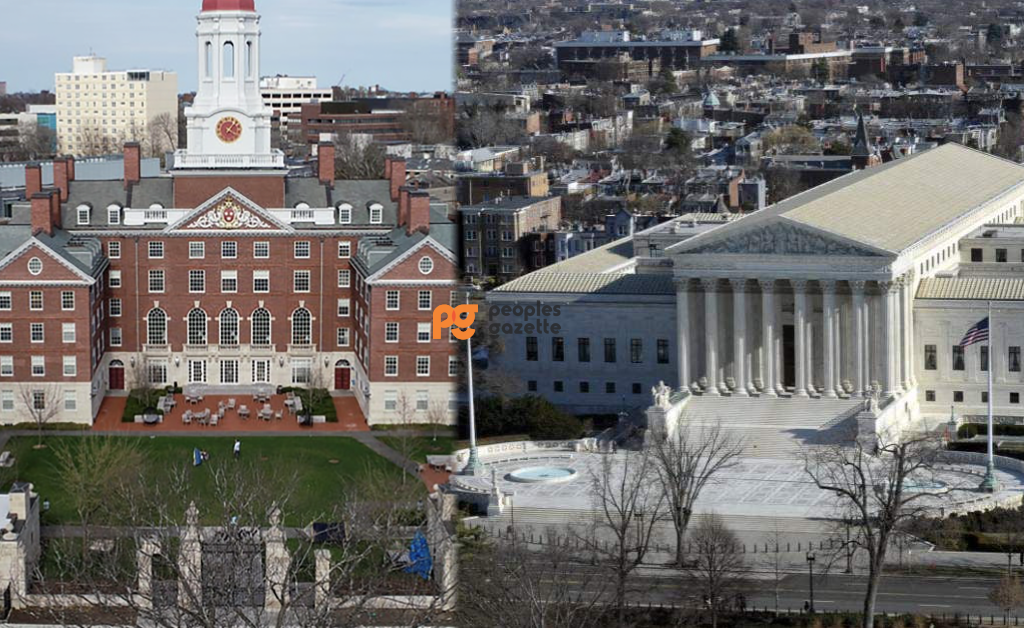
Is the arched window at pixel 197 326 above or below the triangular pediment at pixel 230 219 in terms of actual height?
below

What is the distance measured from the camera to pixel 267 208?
184 feet

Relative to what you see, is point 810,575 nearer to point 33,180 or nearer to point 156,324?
point 156,324

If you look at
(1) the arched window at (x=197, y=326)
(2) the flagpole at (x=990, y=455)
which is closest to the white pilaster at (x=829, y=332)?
(2) the flagpole at (x=990, y=455)

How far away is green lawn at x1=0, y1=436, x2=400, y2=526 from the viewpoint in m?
39.6

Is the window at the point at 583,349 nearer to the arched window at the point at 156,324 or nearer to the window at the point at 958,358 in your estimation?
the window at the point at 958,358

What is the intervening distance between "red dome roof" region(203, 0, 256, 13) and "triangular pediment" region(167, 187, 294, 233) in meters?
3.83

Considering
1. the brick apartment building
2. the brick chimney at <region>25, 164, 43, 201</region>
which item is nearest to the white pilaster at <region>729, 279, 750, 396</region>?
the brick apartment building

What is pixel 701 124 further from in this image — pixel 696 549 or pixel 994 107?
pixel 696 549

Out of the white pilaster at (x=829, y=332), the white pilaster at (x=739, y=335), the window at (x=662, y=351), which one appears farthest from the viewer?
the window at (x=662, y=351)

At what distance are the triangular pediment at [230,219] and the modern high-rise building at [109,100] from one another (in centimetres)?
8792

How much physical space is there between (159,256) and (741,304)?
1389 cm

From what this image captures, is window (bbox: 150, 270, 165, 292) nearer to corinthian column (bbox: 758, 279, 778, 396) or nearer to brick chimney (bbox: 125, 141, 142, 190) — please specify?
Answer: brick chimney (bbox: 125, 141, 142, 190)

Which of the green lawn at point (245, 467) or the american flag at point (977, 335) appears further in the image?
the american flag at point (977, 335)

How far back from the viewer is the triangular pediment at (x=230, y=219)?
5500 cm
